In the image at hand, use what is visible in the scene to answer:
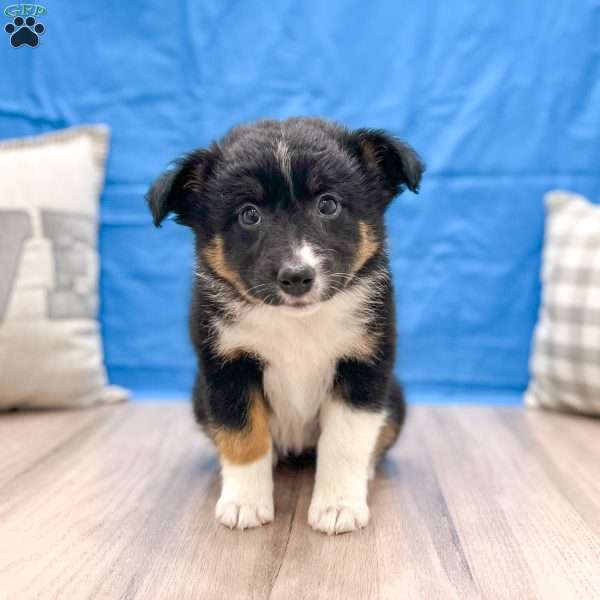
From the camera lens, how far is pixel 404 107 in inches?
151

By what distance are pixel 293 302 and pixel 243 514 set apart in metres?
0.67

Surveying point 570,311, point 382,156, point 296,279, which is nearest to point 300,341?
point 296,279

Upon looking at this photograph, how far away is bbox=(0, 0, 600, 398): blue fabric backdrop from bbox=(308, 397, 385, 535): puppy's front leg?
1.61m

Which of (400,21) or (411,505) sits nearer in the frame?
(411,505)

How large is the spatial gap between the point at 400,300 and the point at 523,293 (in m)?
0.67

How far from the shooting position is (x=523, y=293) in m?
3.93

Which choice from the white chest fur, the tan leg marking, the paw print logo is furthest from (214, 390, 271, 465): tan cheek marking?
the paw print logo

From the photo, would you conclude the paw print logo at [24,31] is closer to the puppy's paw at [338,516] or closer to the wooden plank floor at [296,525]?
the wooden plank floor at [296,525]

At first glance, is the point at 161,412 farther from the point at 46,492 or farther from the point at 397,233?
the point at 397,233

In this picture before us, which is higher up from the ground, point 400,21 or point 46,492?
point 400,21

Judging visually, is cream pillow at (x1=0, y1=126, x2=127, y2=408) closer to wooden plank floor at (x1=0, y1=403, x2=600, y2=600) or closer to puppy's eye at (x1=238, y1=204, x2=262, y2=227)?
wooden plank floor at (x1=0, y1=403, x2=600, y2=600)

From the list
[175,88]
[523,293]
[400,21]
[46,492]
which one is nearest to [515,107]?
[400,21]

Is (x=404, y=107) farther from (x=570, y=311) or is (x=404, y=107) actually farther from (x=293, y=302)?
(x=293, y=302)

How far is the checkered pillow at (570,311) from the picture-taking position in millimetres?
3398
